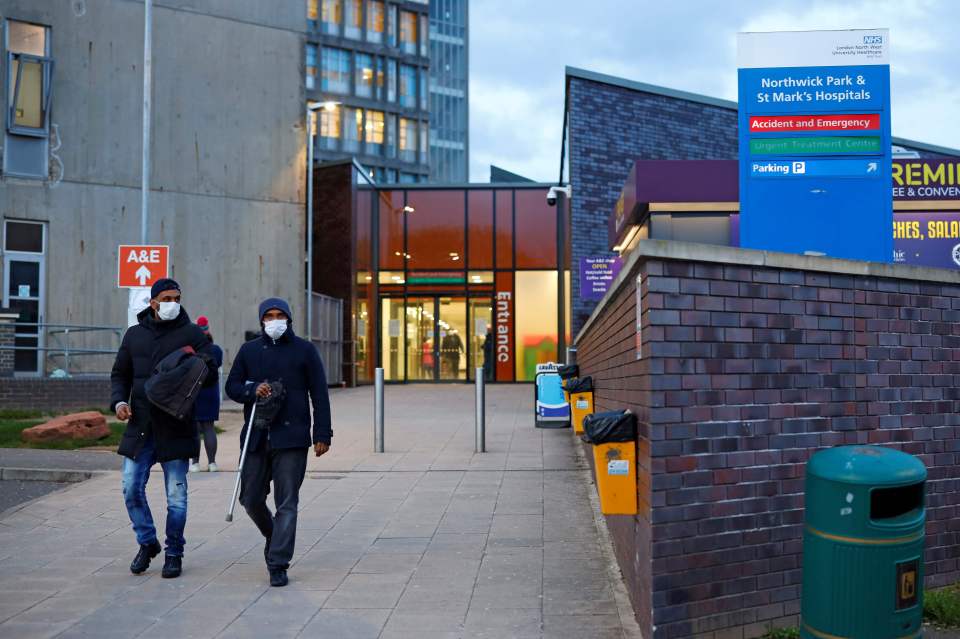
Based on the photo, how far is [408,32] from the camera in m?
69.9

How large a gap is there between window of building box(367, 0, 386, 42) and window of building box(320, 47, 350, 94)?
2.20 m

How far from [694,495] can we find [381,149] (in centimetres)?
6905

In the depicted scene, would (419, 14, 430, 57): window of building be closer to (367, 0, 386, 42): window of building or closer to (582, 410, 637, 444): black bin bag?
(367, 0, 386, 42): window of building

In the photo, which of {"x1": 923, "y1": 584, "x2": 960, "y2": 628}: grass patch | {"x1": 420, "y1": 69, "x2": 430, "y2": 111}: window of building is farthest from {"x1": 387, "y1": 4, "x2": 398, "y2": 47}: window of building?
{"x1": 923, "y1": 584, "x2": 960, "y2": 628}: grass patch

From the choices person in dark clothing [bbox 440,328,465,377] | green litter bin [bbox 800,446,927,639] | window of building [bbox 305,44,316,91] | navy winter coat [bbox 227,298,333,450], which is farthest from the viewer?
window of building [bbox 305,44,316,91]

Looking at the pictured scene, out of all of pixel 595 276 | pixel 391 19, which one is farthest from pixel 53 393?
pixel 391 19

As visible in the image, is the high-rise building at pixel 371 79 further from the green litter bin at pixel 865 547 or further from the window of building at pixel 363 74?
the green litter bin at pixel 865 547

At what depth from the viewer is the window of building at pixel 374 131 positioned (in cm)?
7075

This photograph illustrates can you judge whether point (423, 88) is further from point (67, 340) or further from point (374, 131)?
point (67, 340)

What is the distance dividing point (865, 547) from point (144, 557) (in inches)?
180

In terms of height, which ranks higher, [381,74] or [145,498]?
[381,74]

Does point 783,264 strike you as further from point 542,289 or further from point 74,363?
point 542,289

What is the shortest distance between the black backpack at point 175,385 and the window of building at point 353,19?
2576 inches

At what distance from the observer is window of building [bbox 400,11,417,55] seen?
228 feet
